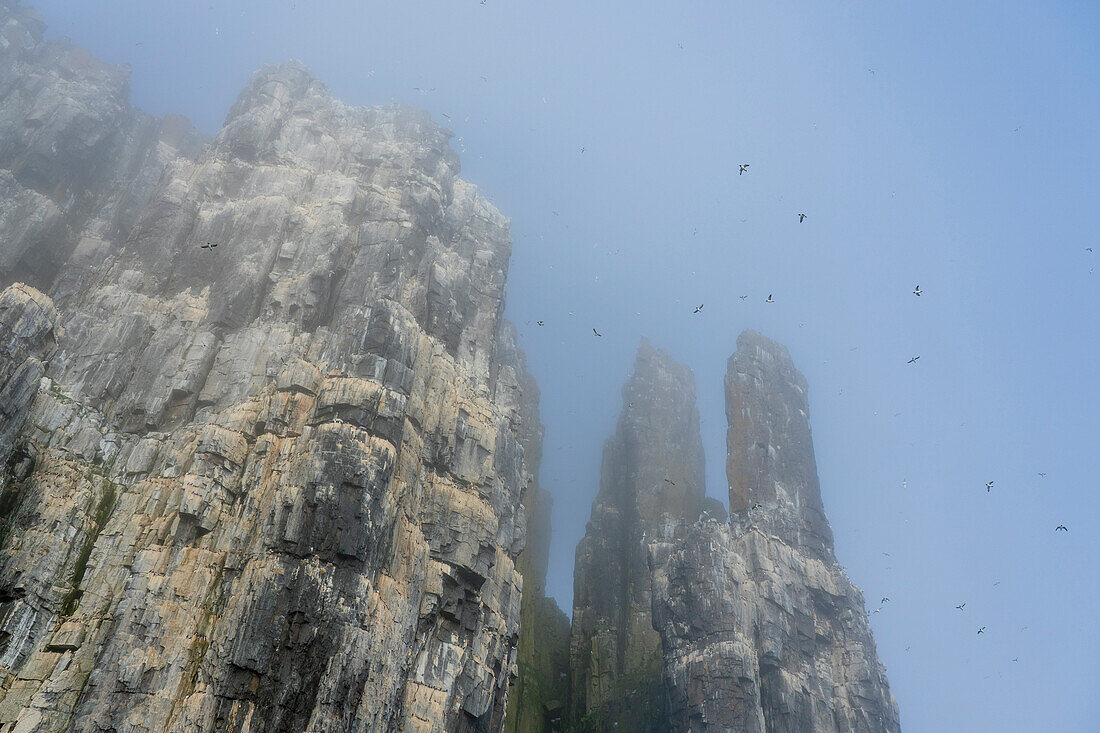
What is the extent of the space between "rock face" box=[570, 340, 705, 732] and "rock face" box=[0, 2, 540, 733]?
2421cm

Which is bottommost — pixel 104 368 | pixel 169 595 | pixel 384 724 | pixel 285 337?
pixel 384 724

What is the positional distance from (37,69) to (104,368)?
39.6 metres

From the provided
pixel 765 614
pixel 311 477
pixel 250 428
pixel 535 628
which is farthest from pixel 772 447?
pixel 250 428

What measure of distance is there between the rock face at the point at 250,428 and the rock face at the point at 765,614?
57.3 ft

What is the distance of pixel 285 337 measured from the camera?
47.7 meters

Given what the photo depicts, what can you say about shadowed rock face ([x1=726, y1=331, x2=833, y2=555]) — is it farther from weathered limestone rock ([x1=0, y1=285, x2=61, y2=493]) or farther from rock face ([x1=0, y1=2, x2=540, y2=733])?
weathered limestone rock ([x1=0, y1=285, x2=61, y2=493])

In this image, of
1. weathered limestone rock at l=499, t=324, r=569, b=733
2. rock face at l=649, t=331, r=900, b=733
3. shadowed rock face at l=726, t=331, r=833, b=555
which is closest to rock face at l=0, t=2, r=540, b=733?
weathered limestone rock at l=499, t=324, r=569, b=733

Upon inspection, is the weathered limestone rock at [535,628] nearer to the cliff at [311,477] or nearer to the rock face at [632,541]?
the cliff at [311,477]

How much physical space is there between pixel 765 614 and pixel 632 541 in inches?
892

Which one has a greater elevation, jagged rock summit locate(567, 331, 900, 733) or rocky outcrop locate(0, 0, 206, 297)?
rocky outcrop locate(0, 0, 206, 297)

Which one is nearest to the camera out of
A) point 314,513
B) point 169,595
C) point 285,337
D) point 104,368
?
point 169,595

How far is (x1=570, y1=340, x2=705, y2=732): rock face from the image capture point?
2702 inches

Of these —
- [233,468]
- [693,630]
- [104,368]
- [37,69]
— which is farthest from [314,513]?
[37,69]

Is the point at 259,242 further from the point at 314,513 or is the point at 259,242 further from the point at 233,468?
the point at 314,513
